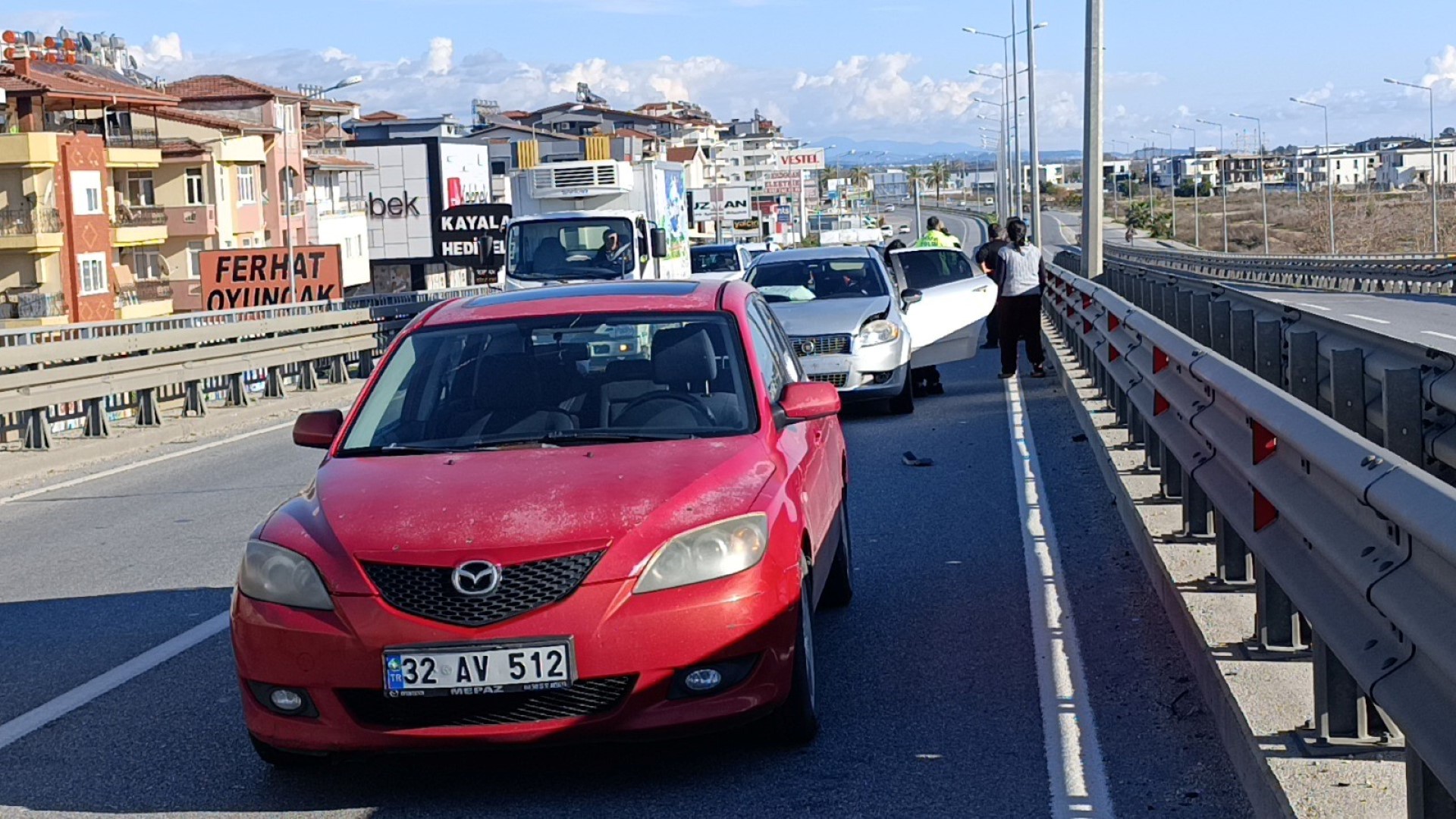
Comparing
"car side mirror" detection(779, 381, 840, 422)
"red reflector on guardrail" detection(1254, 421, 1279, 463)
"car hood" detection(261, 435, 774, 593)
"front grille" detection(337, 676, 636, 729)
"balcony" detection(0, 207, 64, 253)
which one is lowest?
"front grille" detection(337, 676, 636, 729)

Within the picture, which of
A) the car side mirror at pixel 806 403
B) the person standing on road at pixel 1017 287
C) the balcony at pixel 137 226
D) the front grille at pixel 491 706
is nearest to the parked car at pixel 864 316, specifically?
the person standing on road at pixel 1017 287

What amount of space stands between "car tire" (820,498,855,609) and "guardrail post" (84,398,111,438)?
35.6 ft

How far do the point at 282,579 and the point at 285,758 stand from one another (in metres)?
0.61

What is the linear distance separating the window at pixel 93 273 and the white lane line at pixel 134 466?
45.0 meters

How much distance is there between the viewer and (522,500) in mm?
5461

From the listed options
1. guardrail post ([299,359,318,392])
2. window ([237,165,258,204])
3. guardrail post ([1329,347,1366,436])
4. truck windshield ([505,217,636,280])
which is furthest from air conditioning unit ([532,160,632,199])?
window ([237,165,258,204])

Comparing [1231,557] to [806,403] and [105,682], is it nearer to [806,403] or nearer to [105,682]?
[806,403]

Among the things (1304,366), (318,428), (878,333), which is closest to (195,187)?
(878,333)

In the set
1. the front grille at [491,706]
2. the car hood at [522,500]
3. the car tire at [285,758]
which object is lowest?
the car tire at [285,758]

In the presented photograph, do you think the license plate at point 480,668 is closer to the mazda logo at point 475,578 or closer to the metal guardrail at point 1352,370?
the mazda logo at point 475,578

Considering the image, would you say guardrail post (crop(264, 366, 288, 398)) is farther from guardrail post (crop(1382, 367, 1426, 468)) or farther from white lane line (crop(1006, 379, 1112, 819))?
guardrail post (crop(1382, 367, 1426, 468))

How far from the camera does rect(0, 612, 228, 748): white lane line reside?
6348mm

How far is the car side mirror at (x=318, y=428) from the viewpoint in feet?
21.6

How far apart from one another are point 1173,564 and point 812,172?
6912 inches
